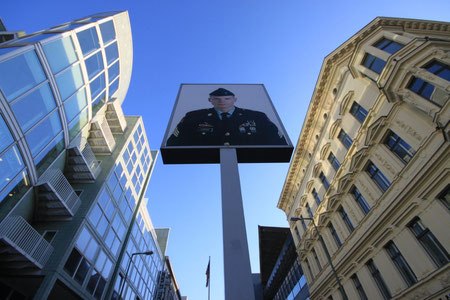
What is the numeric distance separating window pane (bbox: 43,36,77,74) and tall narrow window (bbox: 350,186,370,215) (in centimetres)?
2331

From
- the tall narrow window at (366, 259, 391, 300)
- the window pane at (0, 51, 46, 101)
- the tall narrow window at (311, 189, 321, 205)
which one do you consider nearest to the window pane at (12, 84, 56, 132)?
the window pane at (0, 51, 46, 101)

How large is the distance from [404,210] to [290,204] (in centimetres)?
1824

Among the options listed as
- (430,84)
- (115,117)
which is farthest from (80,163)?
(430,84)

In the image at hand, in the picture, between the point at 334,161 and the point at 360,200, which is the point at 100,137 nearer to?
the point at 334,161

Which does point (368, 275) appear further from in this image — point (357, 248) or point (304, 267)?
point (304, 267)

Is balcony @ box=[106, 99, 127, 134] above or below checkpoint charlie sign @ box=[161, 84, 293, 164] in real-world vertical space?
above

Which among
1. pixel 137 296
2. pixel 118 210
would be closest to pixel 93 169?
pixel 118 210

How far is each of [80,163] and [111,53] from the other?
38.0 ft

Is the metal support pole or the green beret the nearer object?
the metal support pole

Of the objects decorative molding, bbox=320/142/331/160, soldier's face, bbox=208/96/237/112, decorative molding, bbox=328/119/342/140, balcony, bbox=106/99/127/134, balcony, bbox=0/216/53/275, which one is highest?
balcony, bbox=106/99/127/134

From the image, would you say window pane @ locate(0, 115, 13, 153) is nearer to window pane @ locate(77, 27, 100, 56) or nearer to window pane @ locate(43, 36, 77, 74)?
window pane @ locate(43, 36, 77, 74)

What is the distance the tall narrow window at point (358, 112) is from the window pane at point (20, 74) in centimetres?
2238

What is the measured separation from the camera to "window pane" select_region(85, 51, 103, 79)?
19.0 metres

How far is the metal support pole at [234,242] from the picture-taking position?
564 centimetres
